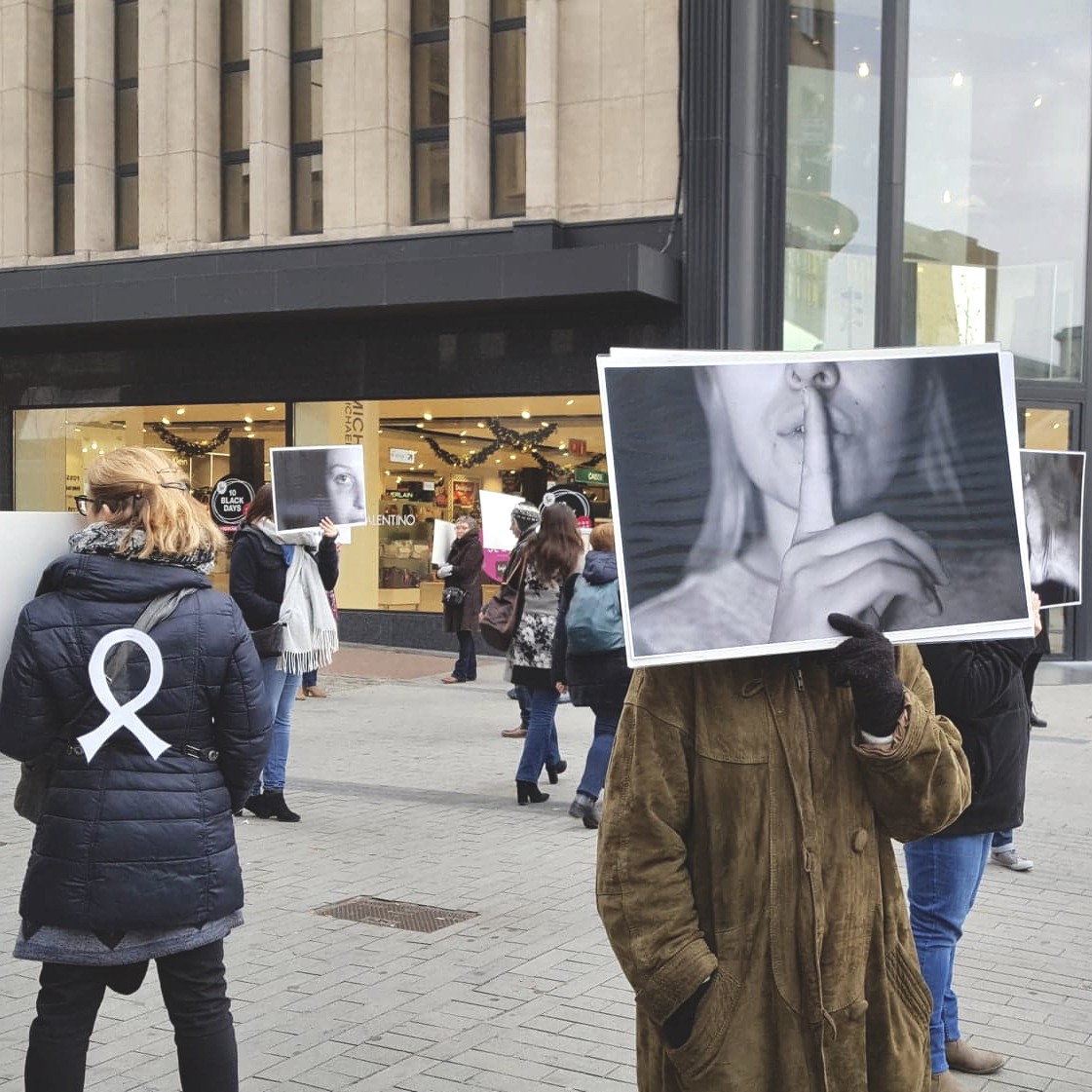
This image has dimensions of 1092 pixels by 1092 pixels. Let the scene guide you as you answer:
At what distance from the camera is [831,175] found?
17625mm

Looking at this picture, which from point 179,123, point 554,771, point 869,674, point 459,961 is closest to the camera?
point 869,674

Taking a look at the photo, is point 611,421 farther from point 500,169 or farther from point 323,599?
point 500,169

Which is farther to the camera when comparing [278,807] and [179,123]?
A: [179,123]

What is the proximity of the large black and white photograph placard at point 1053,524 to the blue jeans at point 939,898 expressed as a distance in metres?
2.39

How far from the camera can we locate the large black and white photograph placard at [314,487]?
9023mm

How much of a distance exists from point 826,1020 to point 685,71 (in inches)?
637

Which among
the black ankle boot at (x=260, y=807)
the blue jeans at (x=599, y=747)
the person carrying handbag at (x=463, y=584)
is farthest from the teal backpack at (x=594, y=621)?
the person carrying handbag at (x=463, y=584)

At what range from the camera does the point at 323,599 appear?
887 centimetres

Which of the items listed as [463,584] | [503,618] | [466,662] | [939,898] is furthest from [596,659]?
[466,662]

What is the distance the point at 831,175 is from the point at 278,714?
11.9m

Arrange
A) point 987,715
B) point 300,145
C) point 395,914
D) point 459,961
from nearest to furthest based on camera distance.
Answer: point 987,715
point 459,961
point 395,914
point 300,145

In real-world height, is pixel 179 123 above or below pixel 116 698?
above

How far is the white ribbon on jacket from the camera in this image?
344cm

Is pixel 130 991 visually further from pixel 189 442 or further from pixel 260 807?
pixel 189 442
